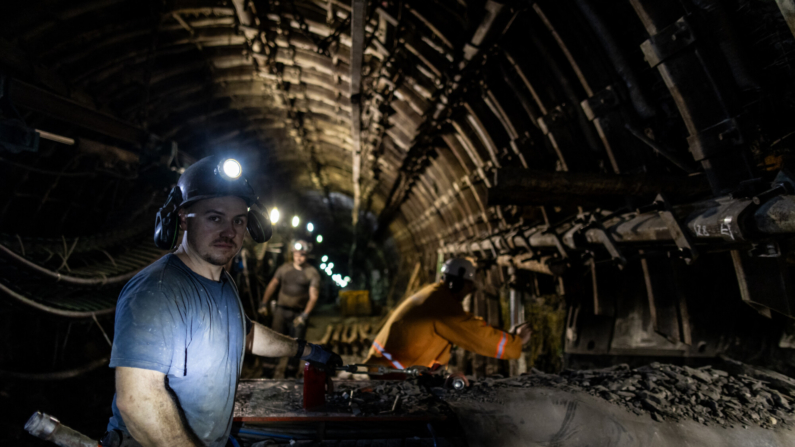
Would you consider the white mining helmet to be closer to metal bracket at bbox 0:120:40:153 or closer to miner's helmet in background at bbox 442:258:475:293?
miner's helmet in background at bbox 442:258:475:293

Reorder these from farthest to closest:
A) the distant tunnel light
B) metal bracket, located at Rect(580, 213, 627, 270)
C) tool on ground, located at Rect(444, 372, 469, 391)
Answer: tool on ground, located at Rect(444, 372, 469, 391) → metal bracket, located at Rect(580, 213, 627, 270) → the distant tunnel light

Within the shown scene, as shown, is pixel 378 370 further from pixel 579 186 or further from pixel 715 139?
pixel 715 139

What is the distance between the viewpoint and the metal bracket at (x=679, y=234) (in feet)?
7.18

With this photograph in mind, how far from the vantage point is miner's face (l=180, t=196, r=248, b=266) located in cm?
184

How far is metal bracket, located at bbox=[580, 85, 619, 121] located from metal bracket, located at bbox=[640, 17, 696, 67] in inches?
23.8

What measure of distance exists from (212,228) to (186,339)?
0.56m

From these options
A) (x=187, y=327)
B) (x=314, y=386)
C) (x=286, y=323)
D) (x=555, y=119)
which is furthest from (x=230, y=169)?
(x=286, y=323)

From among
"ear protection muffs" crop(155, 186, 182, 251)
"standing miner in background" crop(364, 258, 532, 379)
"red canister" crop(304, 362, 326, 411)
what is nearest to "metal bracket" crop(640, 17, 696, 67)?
"standing miner in background" crop(364, 258, 532, 379)

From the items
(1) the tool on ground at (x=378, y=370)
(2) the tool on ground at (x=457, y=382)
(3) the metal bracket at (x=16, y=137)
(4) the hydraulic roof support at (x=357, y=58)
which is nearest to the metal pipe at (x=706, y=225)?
(2) the tool on ground at (x=457, y=382)

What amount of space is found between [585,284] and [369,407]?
2.96 m

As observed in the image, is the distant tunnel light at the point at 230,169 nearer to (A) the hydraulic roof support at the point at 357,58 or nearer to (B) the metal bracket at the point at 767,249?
(A) the hydraulic roof support at the point at 357,58

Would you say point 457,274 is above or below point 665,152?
below

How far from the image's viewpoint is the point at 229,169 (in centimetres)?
197

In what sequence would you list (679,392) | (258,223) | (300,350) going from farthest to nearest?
(679,392)
(300,350)
(258,223)
